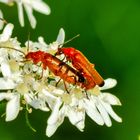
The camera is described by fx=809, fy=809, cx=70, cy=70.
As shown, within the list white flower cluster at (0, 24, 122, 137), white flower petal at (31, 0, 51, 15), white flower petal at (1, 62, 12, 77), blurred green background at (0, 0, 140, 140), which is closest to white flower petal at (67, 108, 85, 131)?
white flower cluster at (0, 24, 122, 137)

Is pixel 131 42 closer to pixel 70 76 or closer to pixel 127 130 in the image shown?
pixel 127 130

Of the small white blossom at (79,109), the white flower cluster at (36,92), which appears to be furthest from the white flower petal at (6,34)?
the small white blossom at (79,109)

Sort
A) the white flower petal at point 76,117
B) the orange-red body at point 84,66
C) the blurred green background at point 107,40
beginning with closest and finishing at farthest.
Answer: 1. the orange-red body at point 84,66
2. the white flower petal at point 76,117
3. the blurred green background at point 107,40

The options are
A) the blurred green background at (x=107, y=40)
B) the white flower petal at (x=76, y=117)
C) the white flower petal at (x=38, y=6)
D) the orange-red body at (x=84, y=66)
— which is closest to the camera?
the white flower petal at (x=38, y=6)

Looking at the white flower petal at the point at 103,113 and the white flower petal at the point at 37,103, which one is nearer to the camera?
the white flower petal at the point at 37,103

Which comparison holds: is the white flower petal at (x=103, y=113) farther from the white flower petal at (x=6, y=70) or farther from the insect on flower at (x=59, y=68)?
the white flower petal at (x=6, y=70)

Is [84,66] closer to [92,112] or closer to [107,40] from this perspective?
[92,112]

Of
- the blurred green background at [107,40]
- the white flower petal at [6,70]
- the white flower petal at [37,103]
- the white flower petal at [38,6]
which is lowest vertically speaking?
the blurred green background at [107,40]

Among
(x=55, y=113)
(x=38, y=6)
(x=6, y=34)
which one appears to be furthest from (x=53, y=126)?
(x=38, y=6)
